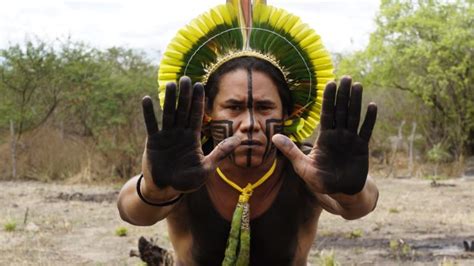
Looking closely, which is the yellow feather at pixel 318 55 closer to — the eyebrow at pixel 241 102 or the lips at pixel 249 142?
the eyebrow at pixel 241 102

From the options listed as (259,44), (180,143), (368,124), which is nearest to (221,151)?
(180,143)

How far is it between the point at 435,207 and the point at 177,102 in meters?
9.39

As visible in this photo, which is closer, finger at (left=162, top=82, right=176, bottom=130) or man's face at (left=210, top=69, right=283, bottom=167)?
finger at (left=162, top=82, right=176, bottom=130)

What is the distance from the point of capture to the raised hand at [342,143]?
7.73 ft

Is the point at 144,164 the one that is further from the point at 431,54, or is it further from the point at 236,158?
the point at 431,54

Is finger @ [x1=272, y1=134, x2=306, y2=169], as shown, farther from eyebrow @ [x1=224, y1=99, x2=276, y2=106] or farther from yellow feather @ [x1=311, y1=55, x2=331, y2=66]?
yellow feather @ [x1=311, y1=55, x2=331, y2=66]

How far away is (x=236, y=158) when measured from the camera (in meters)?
2.74

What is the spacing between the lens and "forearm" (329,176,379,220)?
2.56 metres

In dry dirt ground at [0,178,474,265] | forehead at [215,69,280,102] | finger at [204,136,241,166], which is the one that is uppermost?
forehead at [215,69,280,102]

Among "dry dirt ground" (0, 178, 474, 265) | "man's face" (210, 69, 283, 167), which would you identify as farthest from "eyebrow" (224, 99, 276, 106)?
"dry dirt ground" (0, 178, 474, 265)

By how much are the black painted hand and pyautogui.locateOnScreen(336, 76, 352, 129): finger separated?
18.2 inches

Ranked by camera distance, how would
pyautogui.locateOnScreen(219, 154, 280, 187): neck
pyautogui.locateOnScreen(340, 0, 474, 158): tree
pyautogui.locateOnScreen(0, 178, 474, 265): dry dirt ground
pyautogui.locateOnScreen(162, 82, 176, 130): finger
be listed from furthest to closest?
pyautogui.locateOnScreen(340, 0, 474, 158): tree
pyautogui.locateOnScreen(0, 178, 474, 265): dry dirt ground
pyautogui.locateOnScreen(219, 154, 280, 187): neck
pyautogui.locateOnScreen(162, 82, 176, 130): finger

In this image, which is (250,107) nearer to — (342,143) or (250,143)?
(250,143)

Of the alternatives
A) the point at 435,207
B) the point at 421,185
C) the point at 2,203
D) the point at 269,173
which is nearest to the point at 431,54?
the point at 421,185
